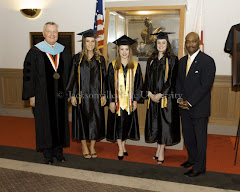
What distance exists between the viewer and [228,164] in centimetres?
382

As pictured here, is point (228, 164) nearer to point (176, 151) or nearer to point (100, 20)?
point (176, 151)

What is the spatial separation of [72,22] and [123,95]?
9.50 ft

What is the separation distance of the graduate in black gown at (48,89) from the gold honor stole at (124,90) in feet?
2.51

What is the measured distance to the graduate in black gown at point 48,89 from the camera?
363cm

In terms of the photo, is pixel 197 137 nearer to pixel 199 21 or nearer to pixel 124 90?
pixel 124 90

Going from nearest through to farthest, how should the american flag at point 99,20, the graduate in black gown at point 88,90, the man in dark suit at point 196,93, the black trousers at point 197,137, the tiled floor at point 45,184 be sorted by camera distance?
1. the tiled floor at point 45,184
2. the man in dark suit at point 196,93
3. the black trousers at point 197,137
4. the graduate in black gown at point 88,90
5. the american flag at point 99,20

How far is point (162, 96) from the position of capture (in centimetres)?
369

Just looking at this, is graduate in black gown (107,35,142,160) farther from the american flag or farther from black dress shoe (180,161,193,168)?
the american flag

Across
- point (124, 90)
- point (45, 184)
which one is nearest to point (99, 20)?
point (124, 90)

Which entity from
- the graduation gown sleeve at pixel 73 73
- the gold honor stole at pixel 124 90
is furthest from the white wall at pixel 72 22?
the graduation gown sleeve at pixel 73 73

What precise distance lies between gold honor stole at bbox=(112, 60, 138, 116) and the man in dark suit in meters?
0.75

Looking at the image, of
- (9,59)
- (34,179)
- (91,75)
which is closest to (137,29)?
(91,75)

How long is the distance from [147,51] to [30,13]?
3.17 m

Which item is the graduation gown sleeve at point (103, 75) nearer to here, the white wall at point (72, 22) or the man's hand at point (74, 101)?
the man's hand at point (74, 101)
